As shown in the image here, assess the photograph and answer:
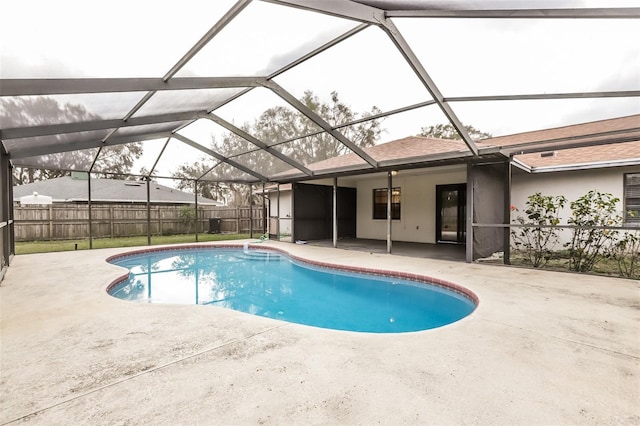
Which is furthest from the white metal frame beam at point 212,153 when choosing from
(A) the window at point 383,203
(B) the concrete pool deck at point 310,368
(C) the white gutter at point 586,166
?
(C) the white gutter at point 586,166

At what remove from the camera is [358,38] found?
13.8 ft

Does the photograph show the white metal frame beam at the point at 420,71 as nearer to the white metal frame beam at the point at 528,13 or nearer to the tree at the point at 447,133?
the white metal frame beam at the point at 528,13

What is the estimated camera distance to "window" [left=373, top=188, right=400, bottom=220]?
11.6m

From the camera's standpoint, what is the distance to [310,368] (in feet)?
7.17

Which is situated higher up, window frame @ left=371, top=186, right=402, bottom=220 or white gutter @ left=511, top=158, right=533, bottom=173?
white gutter @ left=511, top=158, right=533, bottom=173

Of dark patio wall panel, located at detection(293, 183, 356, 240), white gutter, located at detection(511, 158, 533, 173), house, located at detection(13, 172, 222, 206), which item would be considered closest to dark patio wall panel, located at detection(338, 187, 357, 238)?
dark patio wall panel, located at detection(293, 183, 356, 240)

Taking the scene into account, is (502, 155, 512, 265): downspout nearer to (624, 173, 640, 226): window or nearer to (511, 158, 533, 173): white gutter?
(511, 158, 533, 173): white gutter

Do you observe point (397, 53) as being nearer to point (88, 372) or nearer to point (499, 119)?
point (499, 119)

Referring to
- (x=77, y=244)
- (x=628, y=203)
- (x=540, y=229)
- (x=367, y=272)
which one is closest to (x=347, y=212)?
(x=367, y=272)

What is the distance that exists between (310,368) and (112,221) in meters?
14.2

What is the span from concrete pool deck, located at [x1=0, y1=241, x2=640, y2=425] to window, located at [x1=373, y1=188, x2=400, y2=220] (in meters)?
7.87

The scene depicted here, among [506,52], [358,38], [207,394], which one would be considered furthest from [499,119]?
[207,394]

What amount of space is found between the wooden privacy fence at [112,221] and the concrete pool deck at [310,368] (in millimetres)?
10648

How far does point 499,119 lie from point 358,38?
3.42 meters
